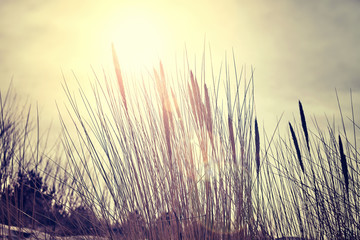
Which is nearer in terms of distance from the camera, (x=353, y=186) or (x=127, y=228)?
(x=127, y=228)

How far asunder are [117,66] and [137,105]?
0.22 m

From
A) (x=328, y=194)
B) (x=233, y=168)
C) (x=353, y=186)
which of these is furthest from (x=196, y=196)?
(x=353, y=186)

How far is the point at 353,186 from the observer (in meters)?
1.51

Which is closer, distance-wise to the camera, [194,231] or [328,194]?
[194,231]

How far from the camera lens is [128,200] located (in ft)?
3.47

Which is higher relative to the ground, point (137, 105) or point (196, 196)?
point (137, 105)

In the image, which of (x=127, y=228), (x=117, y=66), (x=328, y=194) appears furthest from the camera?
(x=328, y=194)

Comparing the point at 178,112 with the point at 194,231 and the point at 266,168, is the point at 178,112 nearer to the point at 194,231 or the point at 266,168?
the point at 194,231

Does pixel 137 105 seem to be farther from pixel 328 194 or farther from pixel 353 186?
pixel 353 186

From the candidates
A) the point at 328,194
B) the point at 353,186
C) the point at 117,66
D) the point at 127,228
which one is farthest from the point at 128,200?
the point at 353,186

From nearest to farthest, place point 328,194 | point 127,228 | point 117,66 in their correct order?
point 117,66 < point 127,228 < point 328,194

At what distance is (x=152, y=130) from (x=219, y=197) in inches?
13.8

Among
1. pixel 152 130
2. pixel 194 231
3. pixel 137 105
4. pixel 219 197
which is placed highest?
pixel 137 105

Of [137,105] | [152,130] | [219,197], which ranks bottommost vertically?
[219,197]
